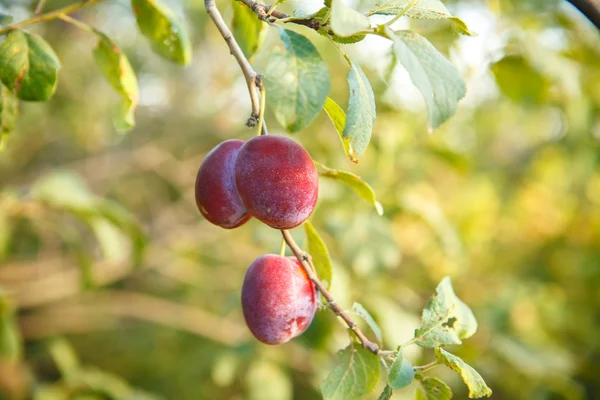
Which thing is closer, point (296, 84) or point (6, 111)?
point (296, 84)

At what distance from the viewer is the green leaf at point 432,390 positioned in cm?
48

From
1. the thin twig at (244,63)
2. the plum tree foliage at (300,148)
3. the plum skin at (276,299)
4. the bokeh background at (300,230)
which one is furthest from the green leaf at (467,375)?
the bokeh background at (300,230)

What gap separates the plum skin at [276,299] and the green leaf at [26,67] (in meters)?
0.30

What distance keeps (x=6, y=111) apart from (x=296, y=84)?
15.6 inches

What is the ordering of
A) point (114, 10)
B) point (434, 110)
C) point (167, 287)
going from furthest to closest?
point (167, 287), point (114, 10), point (434, 110)

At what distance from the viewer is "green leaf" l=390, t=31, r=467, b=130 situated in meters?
0.37

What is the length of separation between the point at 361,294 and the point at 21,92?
892 mm

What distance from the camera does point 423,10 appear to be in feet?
1.42

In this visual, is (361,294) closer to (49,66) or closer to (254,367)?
(254,367)

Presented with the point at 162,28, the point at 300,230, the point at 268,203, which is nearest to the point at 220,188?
the point at 268,203

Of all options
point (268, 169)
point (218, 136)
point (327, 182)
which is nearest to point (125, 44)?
point (218, 136)

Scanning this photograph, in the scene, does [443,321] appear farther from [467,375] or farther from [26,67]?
[26,67]

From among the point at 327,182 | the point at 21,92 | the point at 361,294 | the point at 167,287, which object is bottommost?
the point at 167,287

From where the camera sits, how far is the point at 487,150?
8.71 ft
